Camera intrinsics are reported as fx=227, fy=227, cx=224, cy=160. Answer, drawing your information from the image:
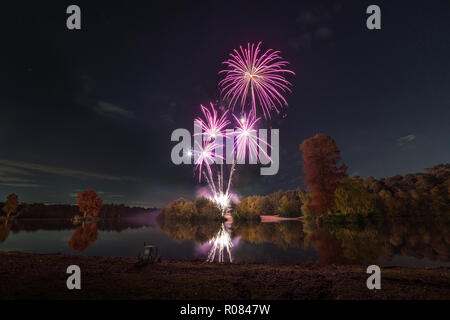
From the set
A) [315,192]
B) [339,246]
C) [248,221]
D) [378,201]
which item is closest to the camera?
[339,246]

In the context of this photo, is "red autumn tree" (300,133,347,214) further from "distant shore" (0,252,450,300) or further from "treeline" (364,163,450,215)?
"distant shore" (0,252,450,300)

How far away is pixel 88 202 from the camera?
129 metres

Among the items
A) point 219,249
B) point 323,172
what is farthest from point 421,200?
point 219,249

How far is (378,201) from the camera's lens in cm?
7662

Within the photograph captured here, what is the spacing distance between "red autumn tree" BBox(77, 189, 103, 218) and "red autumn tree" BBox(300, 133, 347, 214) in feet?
402

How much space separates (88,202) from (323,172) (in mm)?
126752

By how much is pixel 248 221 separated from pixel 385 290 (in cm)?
9359

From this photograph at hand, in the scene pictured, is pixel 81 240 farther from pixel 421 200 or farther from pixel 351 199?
pixel 421 200

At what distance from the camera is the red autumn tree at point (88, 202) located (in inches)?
5030

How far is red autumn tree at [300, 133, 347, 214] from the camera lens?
186 ft

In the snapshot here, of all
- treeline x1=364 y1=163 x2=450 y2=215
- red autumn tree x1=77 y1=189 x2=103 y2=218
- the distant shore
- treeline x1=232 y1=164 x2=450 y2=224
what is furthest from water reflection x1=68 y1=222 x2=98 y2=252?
red autumn tree x1=77 y1=189 x2=103 y2=218

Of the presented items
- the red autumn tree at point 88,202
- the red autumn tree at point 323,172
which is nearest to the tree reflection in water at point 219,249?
the red autumn tree at point 323,172
